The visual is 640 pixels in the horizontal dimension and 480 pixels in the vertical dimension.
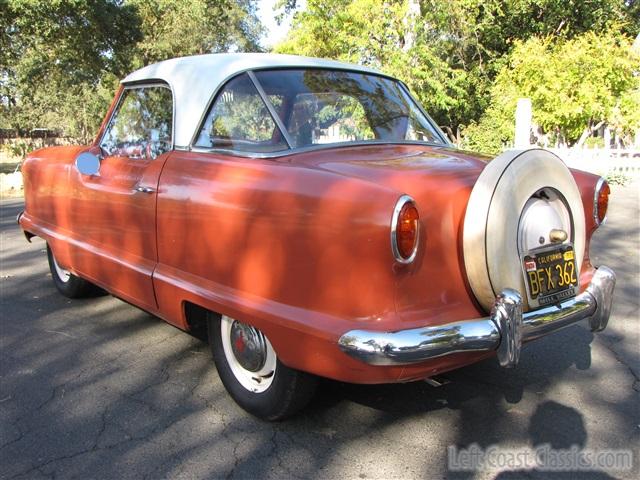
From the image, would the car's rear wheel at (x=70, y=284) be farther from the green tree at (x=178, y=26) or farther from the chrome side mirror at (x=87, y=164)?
the green tree at (x=178, y=26)

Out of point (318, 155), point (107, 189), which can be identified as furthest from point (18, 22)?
point (318, 155)

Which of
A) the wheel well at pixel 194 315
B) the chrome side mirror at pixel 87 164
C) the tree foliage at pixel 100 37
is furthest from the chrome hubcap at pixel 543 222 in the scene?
the tree foliage at pixel 100 37

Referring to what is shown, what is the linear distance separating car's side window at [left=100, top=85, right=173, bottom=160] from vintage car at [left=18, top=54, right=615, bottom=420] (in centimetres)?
2

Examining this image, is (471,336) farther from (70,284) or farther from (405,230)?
(70,284)

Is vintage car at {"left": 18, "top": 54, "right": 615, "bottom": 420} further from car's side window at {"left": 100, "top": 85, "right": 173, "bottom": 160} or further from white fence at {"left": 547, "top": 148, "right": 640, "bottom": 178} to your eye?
white fence at {"left": 547, "top": 148, "right": 640, "bottom": 178}

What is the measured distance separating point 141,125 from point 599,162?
13.3 metres

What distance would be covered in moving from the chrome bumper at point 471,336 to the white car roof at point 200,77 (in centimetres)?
163

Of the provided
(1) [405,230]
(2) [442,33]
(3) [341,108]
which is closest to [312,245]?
(1) [405,230]

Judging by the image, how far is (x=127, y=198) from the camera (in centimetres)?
326

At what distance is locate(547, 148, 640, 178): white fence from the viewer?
546 inches

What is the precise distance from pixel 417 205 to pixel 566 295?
0.95 metres

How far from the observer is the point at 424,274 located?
220 centimetres

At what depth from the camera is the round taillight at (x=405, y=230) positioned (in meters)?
2.05

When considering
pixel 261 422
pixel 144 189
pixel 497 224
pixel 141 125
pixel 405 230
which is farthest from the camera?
pixel 141 125
